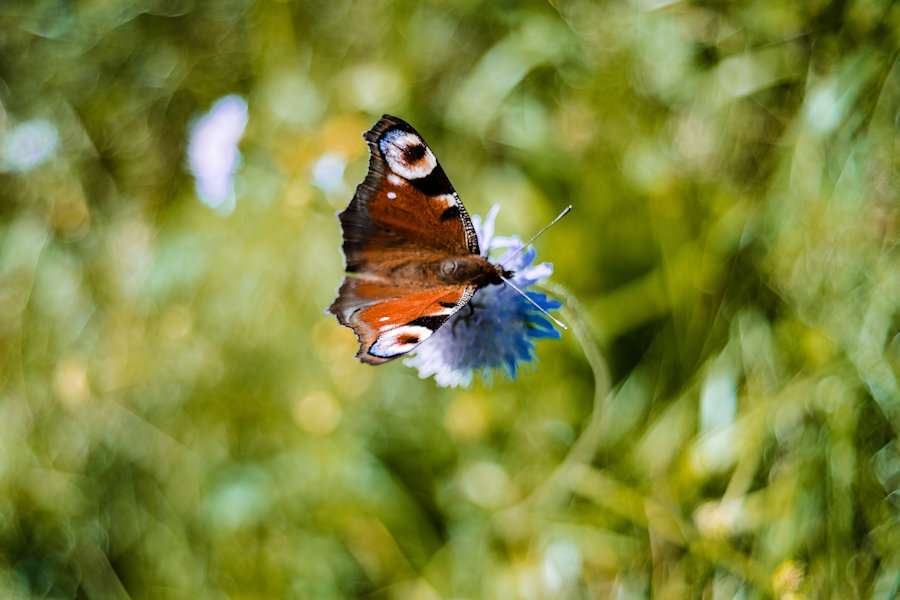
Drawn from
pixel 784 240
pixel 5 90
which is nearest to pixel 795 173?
pixel 784 240

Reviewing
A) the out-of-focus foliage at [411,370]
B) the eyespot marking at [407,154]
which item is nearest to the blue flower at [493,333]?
the out-of-focus foliage at [411,370]

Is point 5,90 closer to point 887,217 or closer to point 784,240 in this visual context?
point 784,240

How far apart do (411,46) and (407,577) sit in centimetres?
158

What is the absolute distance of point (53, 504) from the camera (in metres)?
2.55

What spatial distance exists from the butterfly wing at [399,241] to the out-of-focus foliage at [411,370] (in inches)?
14.9

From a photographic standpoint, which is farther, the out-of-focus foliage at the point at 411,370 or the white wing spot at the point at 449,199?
the out-of-focus foliage at the point at 411,370

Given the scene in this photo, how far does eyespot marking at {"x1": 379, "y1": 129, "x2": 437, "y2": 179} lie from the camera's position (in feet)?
4.50

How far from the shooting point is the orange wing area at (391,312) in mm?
1288

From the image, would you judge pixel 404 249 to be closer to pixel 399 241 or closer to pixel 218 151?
pixel 399 241

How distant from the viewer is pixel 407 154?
1.39m

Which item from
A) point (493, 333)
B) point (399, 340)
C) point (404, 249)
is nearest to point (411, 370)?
point (493, 333)

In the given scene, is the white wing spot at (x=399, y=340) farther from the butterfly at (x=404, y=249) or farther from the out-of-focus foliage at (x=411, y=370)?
the out-of-focus foliage at (x=411, y=370)

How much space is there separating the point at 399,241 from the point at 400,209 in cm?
6

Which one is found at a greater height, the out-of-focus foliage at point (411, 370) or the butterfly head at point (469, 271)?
the butterfly head at point (469, 271)
